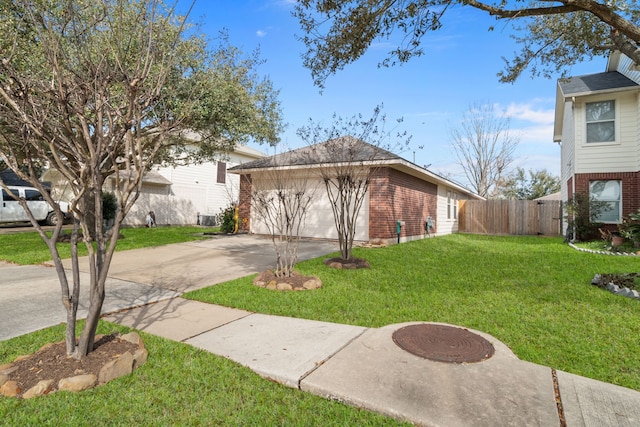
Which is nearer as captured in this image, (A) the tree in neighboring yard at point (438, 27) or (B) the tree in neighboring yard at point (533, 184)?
(A) the tree in neighboring yard at point (438, 27)

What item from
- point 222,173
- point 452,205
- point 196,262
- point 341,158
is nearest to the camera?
point 196,262

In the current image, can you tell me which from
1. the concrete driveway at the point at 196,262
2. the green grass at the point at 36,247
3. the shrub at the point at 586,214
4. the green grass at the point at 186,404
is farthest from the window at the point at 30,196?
the shrub at the point at 586,214

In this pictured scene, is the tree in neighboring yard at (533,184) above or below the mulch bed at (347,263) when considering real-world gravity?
above

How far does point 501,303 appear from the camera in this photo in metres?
4.53

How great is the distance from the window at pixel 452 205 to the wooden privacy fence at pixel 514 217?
58cm

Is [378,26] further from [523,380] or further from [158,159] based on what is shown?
[158,159]

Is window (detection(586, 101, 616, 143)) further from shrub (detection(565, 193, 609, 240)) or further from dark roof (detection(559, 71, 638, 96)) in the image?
shrub (detection(565, 193, 609, 240))

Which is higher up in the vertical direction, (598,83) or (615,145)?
(598,83)

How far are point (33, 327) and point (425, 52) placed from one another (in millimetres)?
6123

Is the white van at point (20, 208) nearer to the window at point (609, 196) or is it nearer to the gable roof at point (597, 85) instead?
the gable roof at point (597, 85)

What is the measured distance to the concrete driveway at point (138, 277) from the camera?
4070 mm

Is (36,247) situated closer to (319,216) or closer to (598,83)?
(319,216)

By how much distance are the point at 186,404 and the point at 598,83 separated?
1492cm

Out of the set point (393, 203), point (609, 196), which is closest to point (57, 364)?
point (393, 203)
